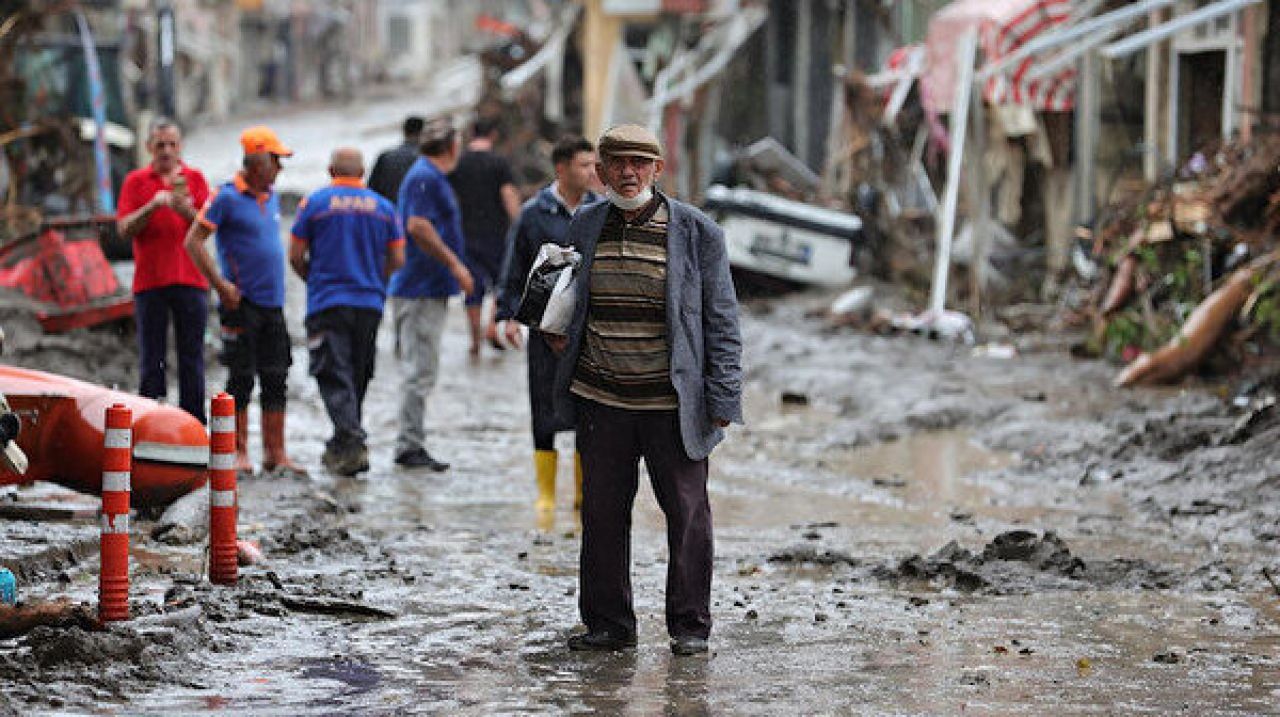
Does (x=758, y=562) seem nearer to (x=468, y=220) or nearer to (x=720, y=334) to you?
(x=720, y=334)

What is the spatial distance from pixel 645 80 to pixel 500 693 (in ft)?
104

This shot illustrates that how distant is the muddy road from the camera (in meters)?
7.52

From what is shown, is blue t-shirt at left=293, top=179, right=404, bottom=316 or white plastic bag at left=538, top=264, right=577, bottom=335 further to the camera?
blue t-shirt at left=293, top=179, right=404, bottom=316

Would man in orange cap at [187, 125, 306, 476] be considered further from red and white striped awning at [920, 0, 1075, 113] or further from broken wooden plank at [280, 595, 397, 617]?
red and white striped awning at [920, 0, 1075, 113]

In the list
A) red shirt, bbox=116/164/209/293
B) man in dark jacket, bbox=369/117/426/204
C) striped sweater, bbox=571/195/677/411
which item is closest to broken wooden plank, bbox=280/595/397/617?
striped sweater, bbox=571/195/677/411

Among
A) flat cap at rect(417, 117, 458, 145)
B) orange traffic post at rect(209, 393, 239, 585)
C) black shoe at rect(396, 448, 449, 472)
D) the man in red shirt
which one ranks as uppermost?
flat cap at rect(417, 117, 458, 145)

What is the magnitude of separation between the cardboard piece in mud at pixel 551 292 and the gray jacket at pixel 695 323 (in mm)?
43

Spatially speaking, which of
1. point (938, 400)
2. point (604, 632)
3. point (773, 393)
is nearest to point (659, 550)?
point (604, 632)

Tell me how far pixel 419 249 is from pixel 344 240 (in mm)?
1034

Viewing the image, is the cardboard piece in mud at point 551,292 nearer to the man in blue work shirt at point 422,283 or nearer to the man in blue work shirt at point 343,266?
the man in blue work shirt at point 343,266

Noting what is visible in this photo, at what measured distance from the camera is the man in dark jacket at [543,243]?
11.2 m

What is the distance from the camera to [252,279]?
1243 cm

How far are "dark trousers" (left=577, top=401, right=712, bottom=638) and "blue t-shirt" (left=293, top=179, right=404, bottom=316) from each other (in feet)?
14.3

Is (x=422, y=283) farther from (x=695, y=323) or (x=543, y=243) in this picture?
(x=695, y=323)
